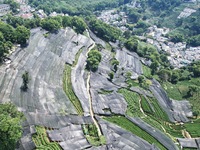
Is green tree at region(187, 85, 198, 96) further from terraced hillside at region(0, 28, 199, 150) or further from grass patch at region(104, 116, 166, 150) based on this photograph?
grass patch at region(104, 116, 166, 150)

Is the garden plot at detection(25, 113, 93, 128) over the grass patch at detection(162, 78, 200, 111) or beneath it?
over

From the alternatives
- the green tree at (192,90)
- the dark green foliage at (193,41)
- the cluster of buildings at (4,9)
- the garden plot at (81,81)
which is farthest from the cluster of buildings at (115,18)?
the green tree at (192,90)

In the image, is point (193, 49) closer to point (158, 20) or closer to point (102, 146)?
point (158, 20)

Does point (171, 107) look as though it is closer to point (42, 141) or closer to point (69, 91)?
point (69, 91)

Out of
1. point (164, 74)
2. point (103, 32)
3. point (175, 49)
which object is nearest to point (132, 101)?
point (164, 74)

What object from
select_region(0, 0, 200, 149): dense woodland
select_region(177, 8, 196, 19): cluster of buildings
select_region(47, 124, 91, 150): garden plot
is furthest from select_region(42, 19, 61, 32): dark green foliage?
select_region(177, 8, 196, 19): cluster of buildings
